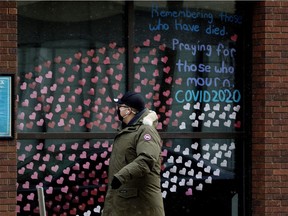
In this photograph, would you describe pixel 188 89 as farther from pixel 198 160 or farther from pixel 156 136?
pixel 156 136

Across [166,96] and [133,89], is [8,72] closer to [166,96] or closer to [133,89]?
[133,89]

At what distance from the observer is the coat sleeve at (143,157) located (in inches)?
282

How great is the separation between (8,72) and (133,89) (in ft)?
4.75

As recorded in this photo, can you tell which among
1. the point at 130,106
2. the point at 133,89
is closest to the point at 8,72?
the point at 133,89

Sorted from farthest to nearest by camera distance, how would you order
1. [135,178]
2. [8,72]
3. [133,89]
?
[133,89], [8,72], [135,178]

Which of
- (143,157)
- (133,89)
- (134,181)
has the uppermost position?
(133,89)

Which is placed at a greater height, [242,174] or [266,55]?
[266,55]

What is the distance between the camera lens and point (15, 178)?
363 inches

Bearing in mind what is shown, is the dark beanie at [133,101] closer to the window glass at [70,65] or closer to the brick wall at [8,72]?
the brick wall at [8,72]

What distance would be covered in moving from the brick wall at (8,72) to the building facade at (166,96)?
0.19 m

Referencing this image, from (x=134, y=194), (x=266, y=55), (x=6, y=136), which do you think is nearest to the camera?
(x=134, y=194)

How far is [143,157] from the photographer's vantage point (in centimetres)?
727

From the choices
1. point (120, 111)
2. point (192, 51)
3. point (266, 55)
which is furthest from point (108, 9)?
point (120, 111)

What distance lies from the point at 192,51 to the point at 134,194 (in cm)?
296
